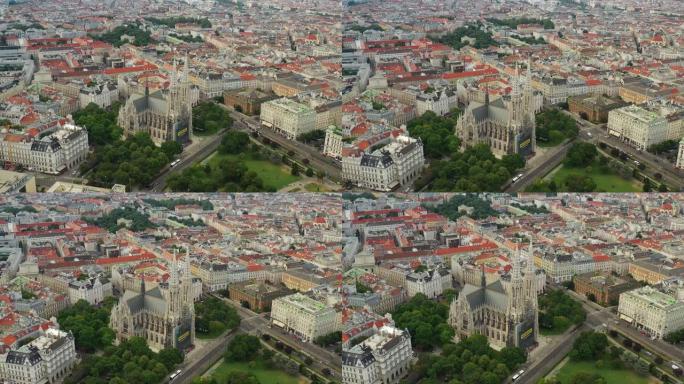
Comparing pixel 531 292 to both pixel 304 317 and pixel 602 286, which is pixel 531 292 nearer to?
pixel 304 317

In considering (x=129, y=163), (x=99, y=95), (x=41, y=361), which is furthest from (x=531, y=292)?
(x=99, y=95)

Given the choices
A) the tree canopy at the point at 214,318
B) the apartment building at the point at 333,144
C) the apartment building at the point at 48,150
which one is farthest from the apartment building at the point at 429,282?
the apartment building at the point at 48,150

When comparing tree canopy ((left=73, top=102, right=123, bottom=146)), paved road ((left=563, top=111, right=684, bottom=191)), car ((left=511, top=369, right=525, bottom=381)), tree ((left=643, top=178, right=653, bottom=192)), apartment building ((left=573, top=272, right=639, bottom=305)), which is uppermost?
tree canopy ((left=73, top=102, right=123, bottom=146))

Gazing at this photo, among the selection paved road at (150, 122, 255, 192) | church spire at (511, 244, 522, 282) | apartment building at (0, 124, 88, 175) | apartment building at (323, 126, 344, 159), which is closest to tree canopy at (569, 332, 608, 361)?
church spire at (511, 244, 522, 282)

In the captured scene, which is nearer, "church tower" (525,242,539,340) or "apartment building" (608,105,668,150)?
"church tower" (525,242,539,340)

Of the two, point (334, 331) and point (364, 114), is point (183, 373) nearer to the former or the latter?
point (334, 331)

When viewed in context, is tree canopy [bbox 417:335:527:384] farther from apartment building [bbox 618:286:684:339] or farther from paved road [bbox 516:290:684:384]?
apartment building [bbox 618:286:684:339]

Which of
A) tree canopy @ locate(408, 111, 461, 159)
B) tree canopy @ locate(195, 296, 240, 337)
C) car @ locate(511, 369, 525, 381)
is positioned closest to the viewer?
car @ locate(511, 369, 525, 381)

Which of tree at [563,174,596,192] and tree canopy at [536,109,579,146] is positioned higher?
tree canopy at [536,109,579,146]
